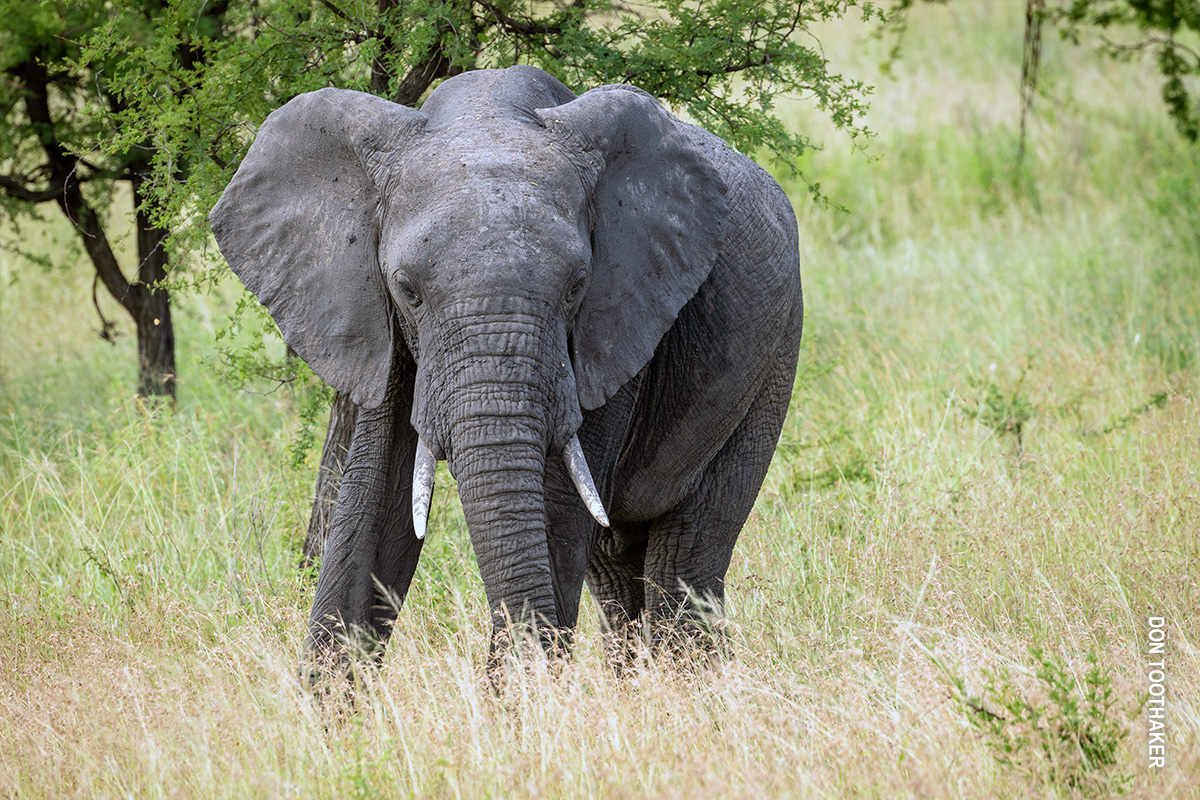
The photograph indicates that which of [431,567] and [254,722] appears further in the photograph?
[431,567]

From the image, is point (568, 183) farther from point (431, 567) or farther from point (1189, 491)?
point (1189, 491)

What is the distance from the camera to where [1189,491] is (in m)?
6.30

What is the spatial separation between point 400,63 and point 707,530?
232 centimetres

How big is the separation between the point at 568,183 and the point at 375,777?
1.74 meters

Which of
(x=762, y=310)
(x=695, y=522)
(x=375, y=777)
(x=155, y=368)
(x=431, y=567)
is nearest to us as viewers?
(x=375, y=777)

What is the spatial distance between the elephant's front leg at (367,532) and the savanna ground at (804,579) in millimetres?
222

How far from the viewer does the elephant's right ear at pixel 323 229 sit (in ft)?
13.5

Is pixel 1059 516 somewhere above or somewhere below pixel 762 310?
below

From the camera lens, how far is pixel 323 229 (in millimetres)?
4180

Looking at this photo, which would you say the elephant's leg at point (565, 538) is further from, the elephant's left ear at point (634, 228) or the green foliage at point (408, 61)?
the green foliage at point (408, 61)

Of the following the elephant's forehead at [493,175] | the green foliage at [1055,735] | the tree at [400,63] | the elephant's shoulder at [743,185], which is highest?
the tree at [400,63]

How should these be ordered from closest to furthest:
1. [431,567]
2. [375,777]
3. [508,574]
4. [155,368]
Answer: [375,777] < [508,574] < [431,567] < [155,368]

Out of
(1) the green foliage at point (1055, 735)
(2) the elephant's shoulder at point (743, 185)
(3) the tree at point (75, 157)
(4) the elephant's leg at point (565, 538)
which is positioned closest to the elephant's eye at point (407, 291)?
(4) the elephant's leg at point (565, 538)

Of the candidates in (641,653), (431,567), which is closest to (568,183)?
(641,653)
